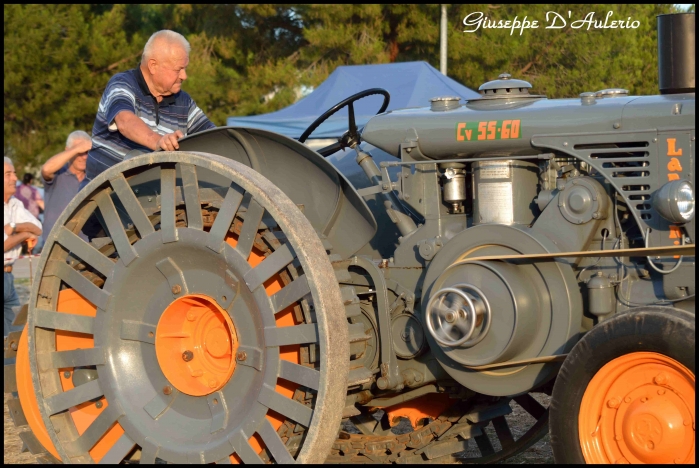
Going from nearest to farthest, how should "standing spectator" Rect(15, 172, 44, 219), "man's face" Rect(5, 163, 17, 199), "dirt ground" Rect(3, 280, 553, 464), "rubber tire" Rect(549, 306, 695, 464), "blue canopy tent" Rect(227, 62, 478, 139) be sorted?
1. "rubber tire" Rect(549, 306, 695, 464)
2. "dirt ground" Rect(3, 280, 553, 464)
3. "man's face" Rect(5, 163, 17, 199)
4. "blue canopy tent" Rect(227, 62, 478, 139)
5. "standing spectator" Rect(15, 172, 44, 219)

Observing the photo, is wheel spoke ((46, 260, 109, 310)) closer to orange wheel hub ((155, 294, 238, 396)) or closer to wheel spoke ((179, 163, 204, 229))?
orange wheel hub ((155, 294, 238, 396))

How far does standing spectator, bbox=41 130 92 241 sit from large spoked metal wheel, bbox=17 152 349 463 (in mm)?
2970

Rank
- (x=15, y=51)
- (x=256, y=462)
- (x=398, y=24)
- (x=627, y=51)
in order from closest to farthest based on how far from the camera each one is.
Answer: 1. (x=256, y=462)
2. (x=627, y=51)
3. (x=398, y=24)
4. (x=15, y=51)

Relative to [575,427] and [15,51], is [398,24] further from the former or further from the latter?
[575,427]

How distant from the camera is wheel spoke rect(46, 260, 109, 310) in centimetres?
353

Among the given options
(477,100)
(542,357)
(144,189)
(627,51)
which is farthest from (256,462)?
(627,51)

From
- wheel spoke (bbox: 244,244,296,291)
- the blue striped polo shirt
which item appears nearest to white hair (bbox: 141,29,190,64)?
the blue striped polo shirt

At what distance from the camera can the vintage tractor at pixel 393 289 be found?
2.96m

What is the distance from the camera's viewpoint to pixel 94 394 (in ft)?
11.7

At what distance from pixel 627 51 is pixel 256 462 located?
1437 centimetres

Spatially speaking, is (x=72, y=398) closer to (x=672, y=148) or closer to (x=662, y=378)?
(x=662, y=378)

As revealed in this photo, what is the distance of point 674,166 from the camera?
3.09 m

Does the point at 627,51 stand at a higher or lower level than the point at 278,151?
higher

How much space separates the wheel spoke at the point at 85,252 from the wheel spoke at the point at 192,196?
44cm
